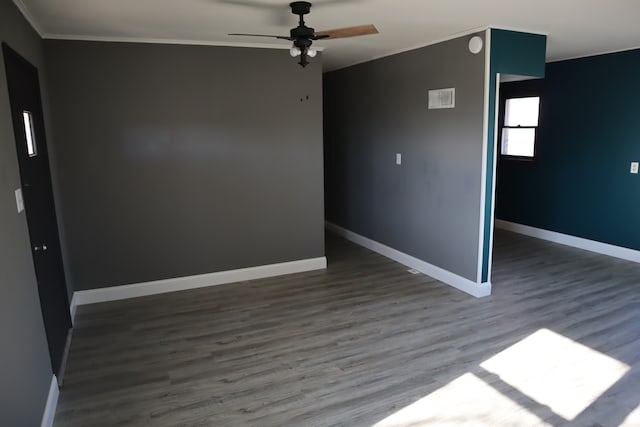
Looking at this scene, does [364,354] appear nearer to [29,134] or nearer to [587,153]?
[29,134]

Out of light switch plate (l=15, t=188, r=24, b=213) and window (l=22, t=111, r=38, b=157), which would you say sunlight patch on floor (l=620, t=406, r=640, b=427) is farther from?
window (l=22, t=111, r=38, b=157)

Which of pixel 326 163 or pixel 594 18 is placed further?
pixel 326 163

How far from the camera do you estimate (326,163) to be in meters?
6.95

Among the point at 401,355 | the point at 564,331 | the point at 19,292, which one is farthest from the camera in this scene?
the point at 564,331

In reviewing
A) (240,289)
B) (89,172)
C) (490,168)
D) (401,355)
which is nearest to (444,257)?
(490,168)

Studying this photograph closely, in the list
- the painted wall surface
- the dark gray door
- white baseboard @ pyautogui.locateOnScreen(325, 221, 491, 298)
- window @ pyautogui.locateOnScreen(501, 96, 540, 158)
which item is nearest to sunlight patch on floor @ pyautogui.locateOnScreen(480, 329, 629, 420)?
white baseboard @ pyautogui.locateOnScreen(325, 221, 491, 298)

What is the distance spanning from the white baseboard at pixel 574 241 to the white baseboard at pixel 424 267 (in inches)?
88.5

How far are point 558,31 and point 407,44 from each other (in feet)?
4.52

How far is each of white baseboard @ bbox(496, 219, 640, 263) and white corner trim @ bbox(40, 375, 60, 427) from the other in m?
5.86

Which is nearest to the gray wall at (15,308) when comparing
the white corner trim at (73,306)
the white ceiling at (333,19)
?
the white ceiling at (333,19)

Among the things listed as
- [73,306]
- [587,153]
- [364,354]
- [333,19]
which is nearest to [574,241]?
[587,153]

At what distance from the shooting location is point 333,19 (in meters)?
3.44

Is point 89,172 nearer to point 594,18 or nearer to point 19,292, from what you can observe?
point 19,292

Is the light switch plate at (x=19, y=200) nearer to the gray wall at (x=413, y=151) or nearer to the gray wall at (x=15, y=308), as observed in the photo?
the gray wall at (x=15, y=308)
